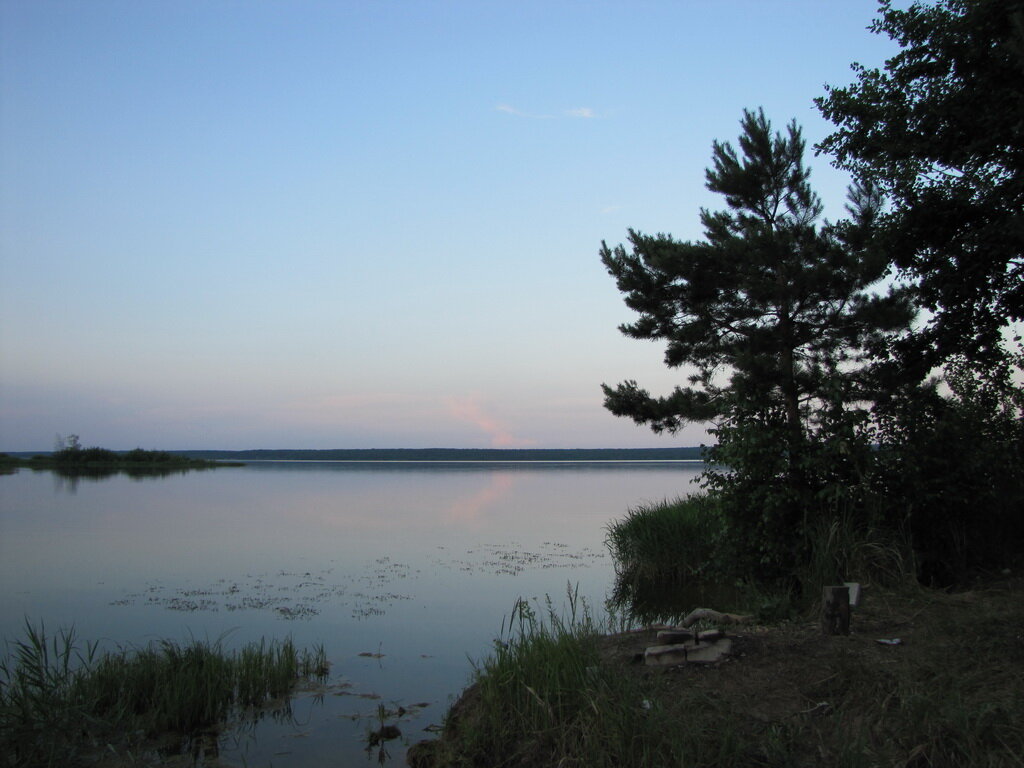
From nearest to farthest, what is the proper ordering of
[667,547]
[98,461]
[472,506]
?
1. [667,547]
2. [472,506]
3. [98,461]

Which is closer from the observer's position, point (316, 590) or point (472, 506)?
point (316, 590)

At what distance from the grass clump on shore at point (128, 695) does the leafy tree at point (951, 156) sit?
10030 mm

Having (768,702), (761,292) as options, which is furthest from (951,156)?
(768,702)

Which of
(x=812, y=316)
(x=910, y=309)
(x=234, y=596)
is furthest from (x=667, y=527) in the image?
(x=234, y=596)

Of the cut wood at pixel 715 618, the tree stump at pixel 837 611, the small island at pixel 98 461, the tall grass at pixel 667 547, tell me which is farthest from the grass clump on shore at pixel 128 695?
the small island at pixel 98 461

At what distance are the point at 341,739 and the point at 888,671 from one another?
479cm

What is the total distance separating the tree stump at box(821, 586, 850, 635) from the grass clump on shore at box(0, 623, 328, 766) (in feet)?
18.2

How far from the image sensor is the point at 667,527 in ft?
50.8

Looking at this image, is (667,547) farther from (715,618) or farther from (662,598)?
(715,618)

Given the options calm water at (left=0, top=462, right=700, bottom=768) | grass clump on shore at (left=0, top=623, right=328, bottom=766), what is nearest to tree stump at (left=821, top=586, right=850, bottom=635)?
calm water at (left=0, top=462, right=700, bottom=768)

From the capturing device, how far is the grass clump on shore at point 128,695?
560 centimetres

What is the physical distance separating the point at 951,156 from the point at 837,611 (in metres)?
6.95

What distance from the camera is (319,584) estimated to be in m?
14.8

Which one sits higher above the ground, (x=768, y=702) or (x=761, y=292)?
(x=761, y=292)
